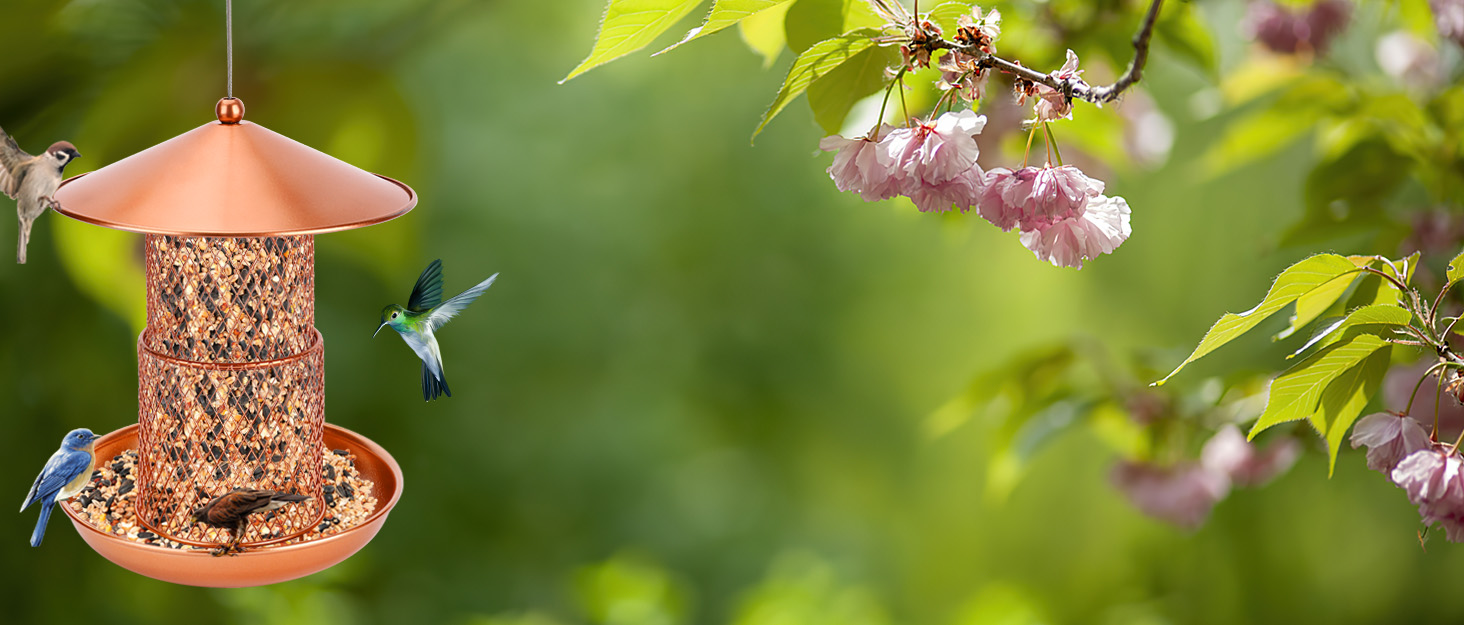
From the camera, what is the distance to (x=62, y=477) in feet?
2.94

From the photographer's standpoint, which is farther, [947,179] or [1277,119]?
[1277,119]

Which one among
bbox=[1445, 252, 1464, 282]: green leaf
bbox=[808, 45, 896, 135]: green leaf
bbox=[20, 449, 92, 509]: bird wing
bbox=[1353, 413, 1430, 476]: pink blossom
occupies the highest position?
bbox=[808, 45, 896, 135]: green leaf

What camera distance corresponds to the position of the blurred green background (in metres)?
3.03

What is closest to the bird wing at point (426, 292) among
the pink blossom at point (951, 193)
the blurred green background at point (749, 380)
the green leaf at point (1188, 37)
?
the pink blossom at point (951, 193)

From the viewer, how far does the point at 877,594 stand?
133 inches

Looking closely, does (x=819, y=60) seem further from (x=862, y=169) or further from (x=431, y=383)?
(x=431, y=383)

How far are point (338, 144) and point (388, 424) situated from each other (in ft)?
5.82

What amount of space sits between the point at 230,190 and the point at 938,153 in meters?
0.47

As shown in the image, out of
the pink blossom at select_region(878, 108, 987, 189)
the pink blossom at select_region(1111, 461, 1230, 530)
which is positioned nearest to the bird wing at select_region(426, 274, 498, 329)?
the pink blossom at select_region(878, 108, 987, 189)

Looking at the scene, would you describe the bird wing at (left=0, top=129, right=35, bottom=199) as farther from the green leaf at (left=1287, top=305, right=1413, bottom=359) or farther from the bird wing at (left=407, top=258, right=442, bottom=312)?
the green leaf at (left=1287, top=305, right=1413, bottom=359)

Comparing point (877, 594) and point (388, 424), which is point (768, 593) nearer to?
point (877, 594)

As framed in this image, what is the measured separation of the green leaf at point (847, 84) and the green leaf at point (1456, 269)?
0.38 meters

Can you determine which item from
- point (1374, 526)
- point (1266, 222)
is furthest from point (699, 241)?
point (1374, 526)

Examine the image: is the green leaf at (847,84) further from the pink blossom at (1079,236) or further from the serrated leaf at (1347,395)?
the serrated leaf at (1347,395)
